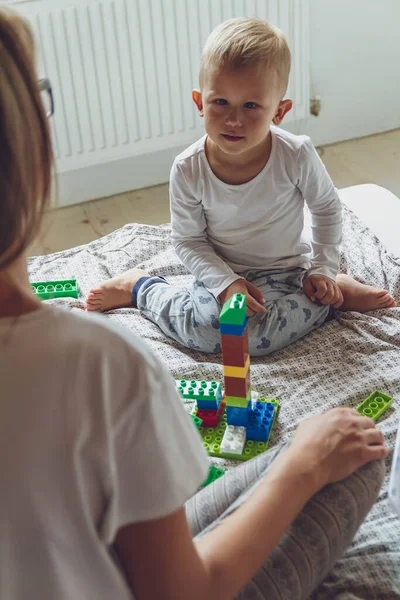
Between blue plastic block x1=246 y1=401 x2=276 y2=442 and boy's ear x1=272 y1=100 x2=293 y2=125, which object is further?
boy's ear x1=272 y1=100 x2=293 y2=125

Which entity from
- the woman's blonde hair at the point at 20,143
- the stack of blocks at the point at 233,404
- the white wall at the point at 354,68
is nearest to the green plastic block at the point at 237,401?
the stack of blocks at the point at 233,404

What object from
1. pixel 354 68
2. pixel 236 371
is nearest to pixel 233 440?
pixel 236 371

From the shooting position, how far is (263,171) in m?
1.47

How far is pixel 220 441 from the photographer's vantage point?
1280 millimetres

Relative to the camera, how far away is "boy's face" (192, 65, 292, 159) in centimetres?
135

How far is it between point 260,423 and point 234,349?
178 mm

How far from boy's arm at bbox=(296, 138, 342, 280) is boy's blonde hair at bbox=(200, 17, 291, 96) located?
19cm

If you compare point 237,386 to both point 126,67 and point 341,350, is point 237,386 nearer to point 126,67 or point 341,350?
point 341,350

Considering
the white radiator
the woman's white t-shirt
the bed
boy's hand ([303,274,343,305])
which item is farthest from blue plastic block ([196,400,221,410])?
the white radiator

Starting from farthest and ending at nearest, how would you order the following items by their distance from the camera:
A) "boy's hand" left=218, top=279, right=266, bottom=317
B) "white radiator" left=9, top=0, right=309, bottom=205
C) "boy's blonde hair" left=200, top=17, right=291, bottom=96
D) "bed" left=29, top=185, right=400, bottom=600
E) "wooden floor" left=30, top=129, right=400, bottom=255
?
"wooden floor" left=30, top=129, right=400, bottom=255
"white radiator" left=9, top=0, right=309, bottom=205
"boy's hand" left=218, top=279, right=266, bottom=317
"boy's blonde hair" left=200, top=17, right=291, bottom=96
"bed" left=29, top=185, right=400, bottom=600

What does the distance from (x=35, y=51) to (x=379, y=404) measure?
3.13 ft

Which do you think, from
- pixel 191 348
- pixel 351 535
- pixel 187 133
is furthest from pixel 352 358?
pixel 187 133

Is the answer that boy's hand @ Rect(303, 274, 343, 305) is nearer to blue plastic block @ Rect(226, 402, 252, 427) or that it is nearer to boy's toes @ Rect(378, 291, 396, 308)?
boy's toes @ Rect(378, 291, 396, 308)

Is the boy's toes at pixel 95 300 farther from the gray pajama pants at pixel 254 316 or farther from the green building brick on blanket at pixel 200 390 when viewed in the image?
the green building brick on blanket at pixel 200 390
